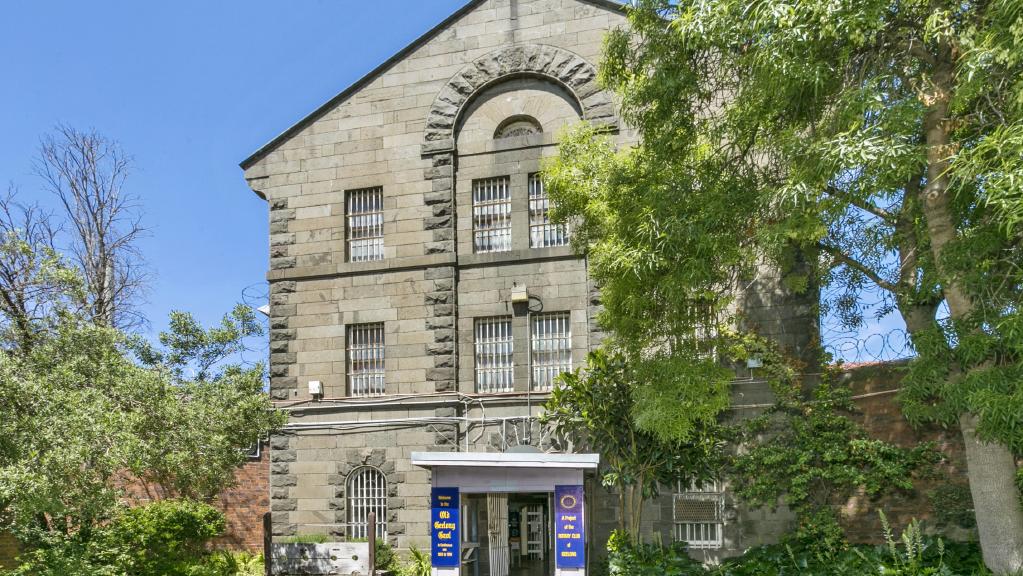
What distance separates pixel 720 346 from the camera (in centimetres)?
1466

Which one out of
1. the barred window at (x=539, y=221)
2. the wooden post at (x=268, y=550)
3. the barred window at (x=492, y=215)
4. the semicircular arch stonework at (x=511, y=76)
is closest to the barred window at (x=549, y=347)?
the barred window at (x=539, y=221)

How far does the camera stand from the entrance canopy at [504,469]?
14.5m

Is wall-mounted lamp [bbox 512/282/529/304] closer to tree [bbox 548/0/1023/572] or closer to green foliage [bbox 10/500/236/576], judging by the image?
tree [bbox 548/0/1023/572]

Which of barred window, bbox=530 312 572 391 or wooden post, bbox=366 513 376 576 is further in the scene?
barred window, bbox=530 312 572 391

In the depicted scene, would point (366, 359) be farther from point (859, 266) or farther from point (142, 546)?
point (859, 266)

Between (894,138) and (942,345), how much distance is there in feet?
9.63

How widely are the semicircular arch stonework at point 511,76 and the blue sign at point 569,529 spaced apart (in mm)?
7913

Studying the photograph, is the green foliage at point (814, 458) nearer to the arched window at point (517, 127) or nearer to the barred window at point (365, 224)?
the arched window at point (517, 127)

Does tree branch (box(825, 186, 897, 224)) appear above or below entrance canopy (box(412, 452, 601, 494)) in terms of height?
above

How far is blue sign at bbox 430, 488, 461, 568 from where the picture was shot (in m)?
14.7

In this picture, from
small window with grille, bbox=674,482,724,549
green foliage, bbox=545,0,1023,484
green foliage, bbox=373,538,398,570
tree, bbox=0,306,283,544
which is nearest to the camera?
green foliage, bbox=545,0,1023,484

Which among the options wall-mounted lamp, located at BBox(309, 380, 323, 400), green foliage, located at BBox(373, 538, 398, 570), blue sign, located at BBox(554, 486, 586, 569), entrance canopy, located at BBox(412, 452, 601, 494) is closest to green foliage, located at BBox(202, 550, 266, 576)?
green foliage, located at BBox(373, 538, 398, 570)

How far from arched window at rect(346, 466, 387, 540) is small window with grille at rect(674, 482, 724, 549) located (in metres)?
6.06

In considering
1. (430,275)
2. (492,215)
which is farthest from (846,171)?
(430,275)
